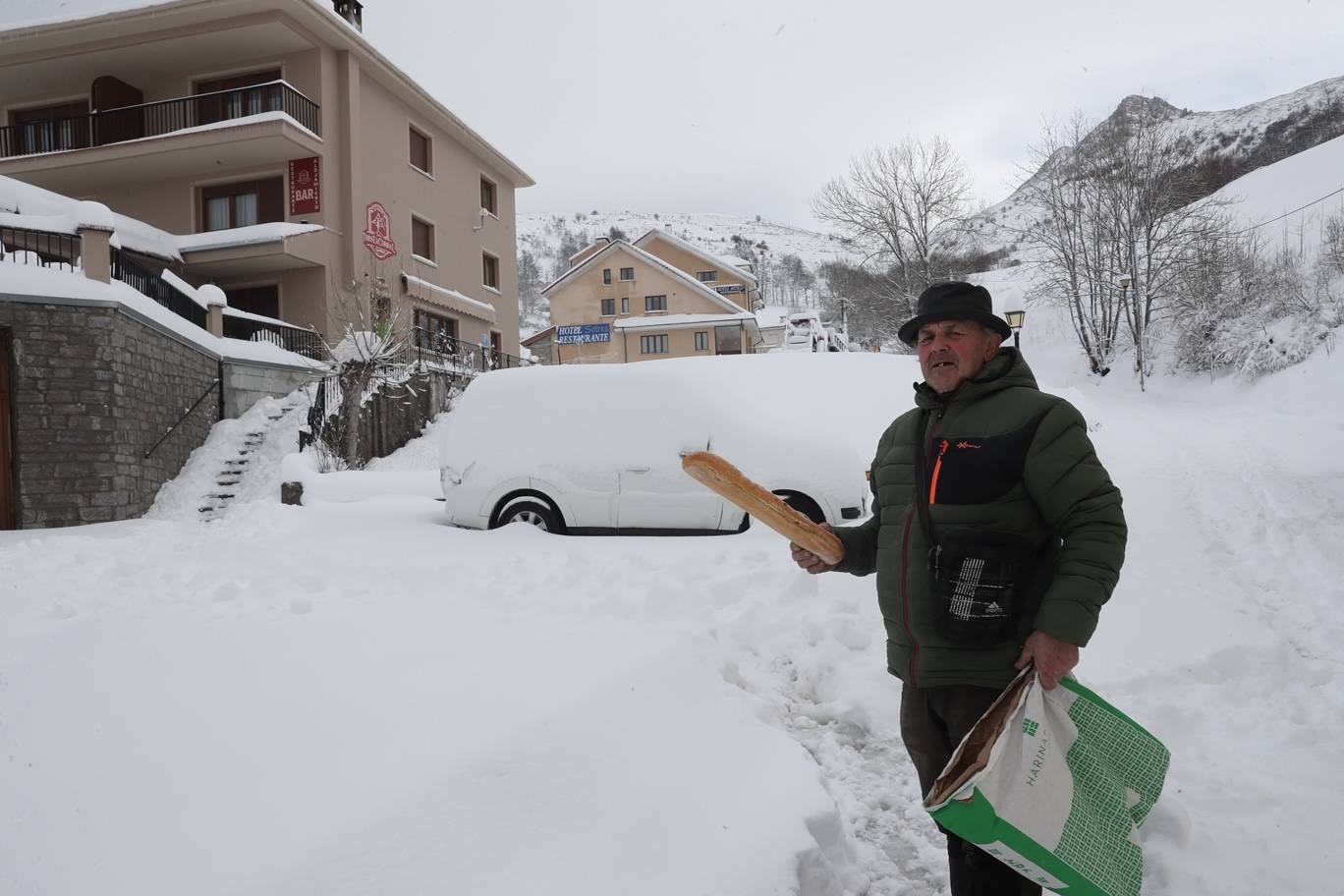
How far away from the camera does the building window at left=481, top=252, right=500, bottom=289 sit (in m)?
27.0

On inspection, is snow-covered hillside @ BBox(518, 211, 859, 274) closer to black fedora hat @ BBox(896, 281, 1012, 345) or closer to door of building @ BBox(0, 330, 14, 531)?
door of building @ BBox(0, 330, 14, 531)

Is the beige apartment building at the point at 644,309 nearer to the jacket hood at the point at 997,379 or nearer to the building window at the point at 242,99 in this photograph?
the building window at the point at 242,99

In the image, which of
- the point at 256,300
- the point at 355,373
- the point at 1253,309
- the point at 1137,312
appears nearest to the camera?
the point at 355,373

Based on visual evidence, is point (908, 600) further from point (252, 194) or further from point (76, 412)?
point (252, 194)

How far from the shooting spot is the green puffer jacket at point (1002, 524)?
73.4 inches

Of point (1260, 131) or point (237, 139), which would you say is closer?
point (237, 139)

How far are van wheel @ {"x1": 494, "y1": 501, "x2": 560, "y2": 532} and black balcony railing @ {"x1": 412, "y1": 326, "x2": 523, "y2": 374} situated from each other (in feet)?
41.3

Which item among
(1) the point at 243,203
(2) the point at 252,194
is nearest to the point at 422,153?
(2) the point at 252,194

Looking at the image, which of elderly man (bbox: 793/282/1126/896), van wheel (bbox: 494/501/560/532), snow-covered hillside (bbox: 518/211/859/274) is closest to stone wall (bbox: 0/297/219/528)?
van wheel (bbox: 494/501/560/532)

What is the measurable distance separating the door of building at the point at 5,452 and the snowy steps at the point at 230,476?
92.5 inches

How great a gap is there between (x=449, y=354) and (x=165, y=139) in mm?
8328

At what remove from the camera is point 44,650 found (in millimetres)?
3252

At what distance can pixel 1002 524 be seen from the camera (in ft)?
6.47

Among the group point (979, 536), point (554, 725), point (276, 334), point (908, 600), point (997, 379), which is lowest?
point (554, 725)
